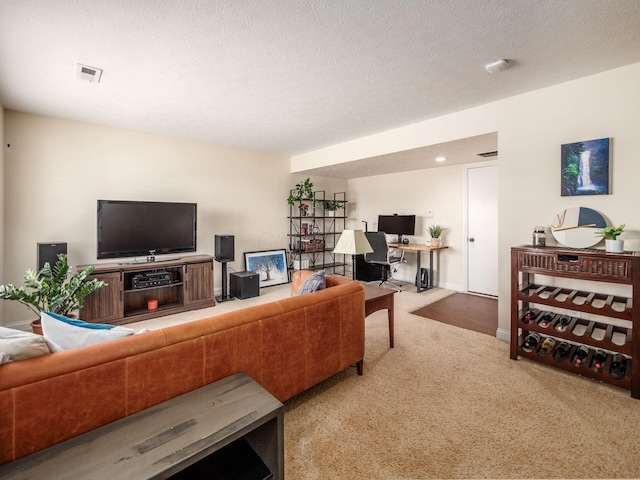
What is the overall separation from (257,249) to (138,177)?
7.04 feet

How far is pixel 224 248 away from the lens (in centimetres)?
439

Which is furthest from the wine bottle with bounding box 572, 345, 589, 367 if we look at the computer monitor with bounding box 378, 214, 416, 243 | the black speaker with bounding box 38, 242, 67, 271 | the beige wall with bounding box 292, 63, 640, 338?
the black speaker with bounding box 38, 242, 67, 271

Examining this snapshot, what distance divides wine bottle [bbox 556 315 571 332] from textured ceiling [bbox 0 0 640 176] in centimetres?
206

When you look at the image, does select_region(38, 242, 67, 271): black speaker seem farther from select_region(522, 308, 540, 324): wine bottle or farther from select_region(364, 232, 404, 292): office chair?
select_region(522, 308, 540, 324): wine bottle

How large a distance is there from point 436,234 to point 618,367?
306 cm

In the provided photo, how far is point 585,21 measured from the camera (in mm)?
1772

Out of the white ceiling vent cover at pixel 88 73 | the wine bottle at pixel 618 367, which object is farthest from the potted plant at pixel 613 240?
the white ceiling vent cover at pixel 88 73

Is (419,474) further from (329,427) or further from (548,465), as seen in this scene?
(548,465)

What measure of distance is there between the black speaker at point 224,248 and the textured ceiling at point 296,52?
1.76m

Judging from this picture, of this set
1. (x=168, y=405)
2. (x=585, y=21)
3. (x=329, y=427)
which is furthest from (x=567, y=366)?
(x=168, y=405)

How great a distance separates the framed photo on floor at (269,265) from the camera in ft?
16.8

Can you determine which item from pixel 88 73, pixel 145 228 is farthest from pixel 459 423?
pixel 145 228

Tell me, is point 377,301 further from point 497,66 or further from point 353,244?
point 497,66

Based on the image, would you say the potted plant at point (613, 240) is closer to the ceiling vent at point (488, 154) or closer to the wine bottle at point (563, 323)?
the wine bottle at point (563, 323)
